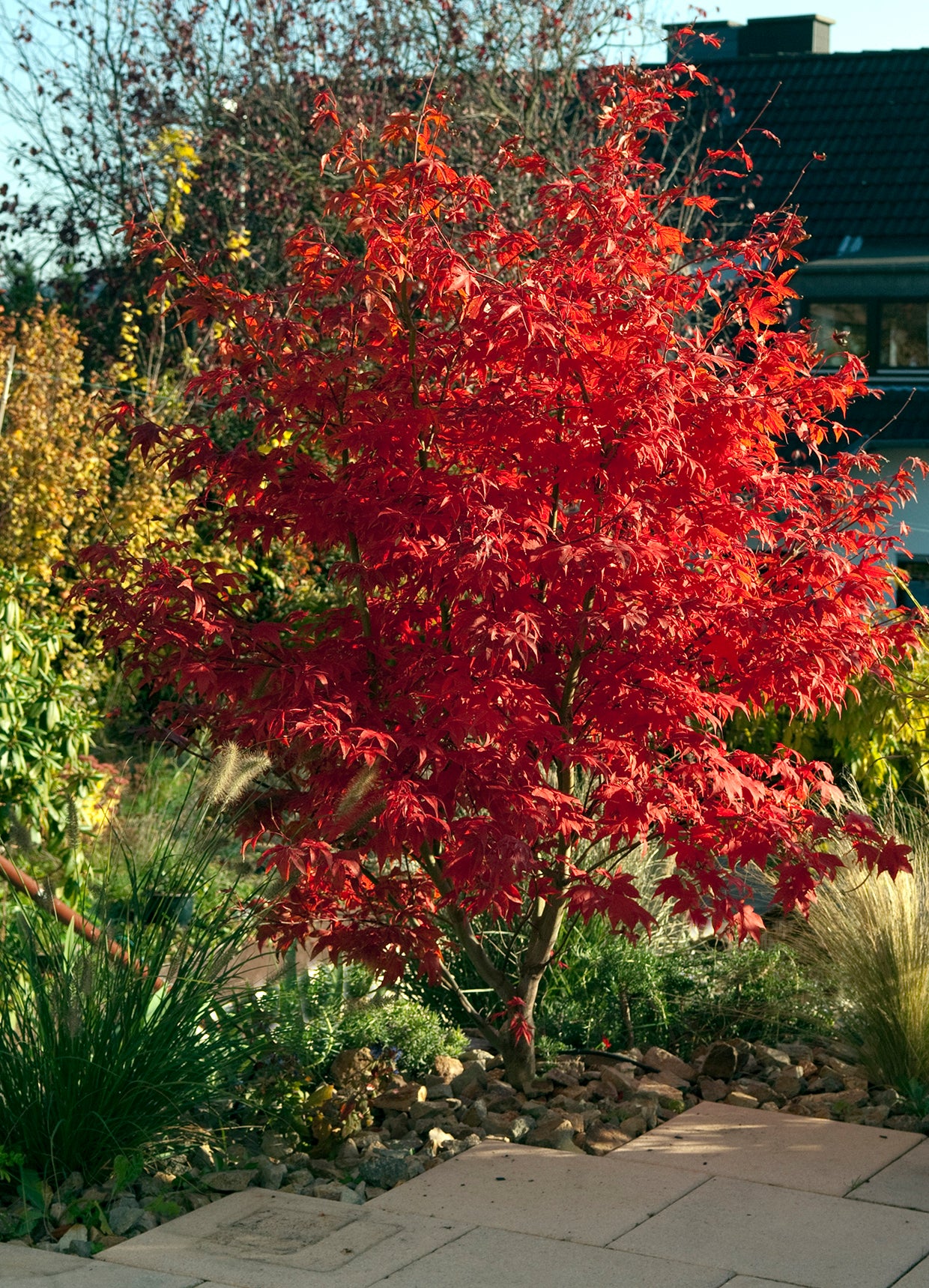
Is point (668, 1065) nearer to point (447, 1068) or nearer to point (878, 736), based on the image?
point (447, 1068)

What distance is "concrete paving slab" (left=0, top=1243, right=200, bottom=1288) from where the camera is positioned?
3.33 meters

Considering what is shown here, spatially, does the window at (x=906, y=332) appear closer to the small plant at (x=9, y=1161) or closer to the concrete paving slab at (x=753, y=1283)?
the concrete paving slab at (x=753, y=1283)

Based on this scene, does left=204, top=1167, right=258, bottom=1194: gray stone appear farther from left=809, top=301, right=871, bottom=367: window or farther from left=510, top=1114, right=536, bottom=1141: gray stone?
left=809, top=301, right=871, bottom=367: window

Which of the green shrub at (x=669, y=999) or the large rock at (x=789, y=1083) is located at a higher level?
the green shrub at (x=669, y=999)

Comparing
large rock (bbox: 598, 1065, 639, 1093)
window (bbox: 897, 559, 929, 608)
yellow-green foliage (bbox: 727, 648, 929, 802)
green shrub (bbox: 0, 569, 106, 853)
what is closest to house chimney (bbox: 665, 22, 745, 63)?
window (bbox: 897, 559, 929, 608)

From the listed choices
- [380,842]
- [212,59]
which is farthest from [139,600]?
[212,59]

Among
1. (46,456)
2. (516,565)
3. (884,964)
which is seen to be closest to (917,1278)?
(884,964)

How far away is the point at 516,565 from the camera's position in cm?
416

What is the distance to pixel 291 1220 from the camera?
12.4 ft

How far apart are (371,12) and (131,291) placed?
11.4 ft

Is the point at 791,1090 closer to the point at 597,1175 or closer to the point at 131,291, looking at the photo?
the point at 597,1175

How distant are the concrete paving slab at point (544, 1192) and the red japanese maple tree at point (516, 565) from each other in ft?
2.02

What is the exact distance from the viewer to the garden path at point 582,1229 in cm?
339

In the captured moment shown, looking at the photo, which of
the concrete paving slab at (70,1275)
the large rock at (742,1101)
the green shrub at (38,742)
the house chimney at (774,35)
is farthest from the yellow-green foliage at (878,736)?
the house chimney at (774,35)
